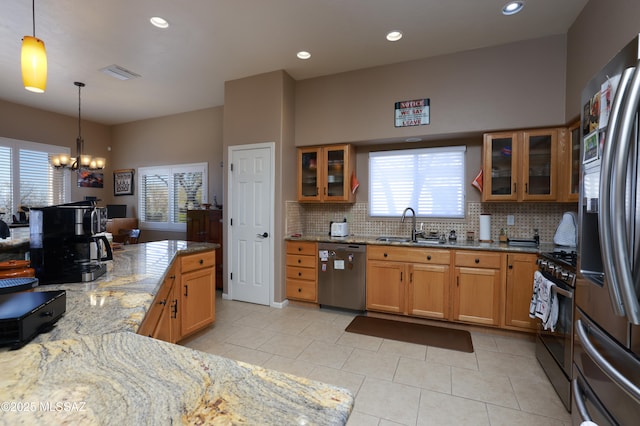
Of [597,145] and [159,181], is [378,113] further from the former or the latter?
[159,181]

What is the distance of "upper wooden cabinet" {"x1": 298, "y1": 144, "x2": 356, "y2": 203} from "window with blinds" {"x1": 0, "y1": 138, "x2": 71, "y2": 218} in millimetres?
4921

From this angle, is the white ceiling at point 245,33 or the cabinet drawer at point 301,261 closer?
the white ceiling at point 245,33

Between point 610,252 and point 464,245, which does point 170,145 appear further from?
point 610,252

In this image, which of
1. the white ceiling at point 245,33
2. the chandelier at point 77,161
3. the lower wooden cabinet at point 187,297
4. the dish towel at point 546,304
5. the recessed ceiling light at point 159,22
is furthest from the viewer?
the chandelier at point 77,161

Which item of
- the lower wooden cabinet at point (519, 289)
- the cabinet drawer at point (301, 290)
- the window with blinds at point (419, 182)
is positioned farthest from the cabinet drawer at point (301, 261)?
the lower wooden cabinet at point (519, 289)

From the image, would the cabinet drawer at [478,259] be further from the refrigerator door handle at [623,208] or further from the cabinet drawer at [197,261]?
the cabinet drawer at [197,261]

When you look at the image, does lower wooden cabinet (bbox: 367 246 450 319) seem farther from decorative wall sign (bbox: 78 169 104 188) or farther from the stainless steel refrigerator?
decorative wall sign (bbox: 78 169 104 188)

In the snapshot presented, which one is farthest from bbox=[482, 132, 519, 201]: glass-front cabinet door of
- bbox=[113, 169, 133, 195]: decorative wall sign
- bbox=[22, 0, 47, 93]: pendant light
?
bbox=[113, 169, 133, 195]: decorative wall sign

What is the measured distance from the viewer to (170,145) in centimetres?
590

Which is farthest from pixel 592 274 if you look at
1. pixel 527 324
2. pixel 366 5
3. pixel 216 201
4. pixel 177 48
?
pixel 216 201

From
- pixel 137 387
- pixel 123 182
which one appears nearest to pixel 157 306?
pixel 137 387

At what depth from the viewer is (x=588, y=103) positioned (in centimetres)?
132

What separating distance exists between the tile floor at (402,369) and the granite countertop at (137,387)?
149 centimetres

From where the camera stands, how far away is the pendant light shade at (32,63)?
172cm
